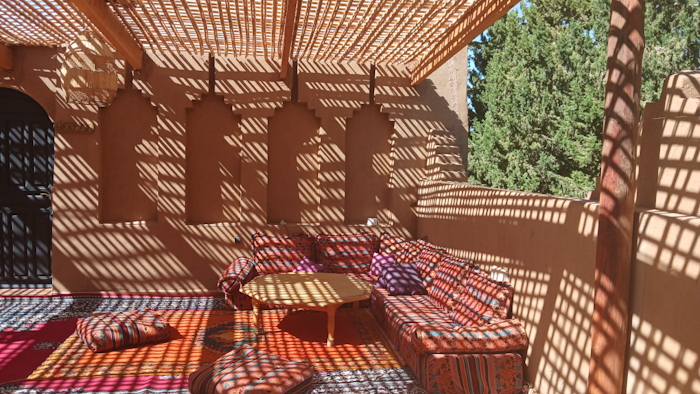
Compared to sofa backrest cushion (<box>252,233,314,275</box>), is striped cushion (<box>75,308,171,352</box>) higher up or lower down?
lower down

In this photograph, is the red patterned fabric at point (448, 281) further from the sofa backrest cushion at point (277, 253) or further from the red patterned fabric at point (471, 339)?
the sofa backrest cushion at point (277, 253)

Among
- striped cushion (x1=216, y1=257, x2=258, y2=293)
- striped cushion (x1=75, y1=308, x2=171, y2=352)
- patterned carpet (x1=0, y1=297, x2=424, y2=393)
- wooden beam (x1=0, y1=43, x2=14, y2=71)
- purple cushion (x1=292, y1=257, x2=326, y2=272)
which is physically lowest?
patterned carpet (x1=0, y1=297, x2=424, y2=393)

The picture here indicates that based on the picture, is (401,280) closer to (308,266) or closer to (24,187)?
(308,266)

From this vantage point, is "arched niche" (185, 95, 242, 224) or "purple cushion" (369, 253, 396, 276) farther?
"arched niche" (185, 95, 242, 224)

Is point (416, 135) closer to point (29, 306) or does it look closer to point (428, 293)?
point (428, 293)

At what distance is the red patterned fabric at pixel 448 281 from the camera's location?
596 centimetres

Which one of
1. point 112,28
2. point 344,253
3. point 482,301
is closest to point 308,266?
point 344,253

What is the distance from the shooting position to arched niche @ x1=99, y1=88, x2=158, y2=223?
8445 mm

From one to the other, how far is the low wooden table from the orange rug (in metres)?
0.27

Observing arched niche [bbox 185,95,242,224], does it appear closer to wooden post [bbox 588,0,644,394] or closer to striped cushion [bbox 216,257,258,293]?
striped cushion [bbox 216,257,258,293]

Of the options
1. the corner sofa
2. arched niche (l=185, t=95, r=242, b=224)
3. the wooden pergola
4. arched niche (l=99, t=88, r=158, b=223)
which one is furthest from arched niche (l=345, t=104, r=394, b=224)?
arched niche (l=99, t=88, r=158, b=223)

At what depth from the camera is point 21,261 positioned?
8.45 metres

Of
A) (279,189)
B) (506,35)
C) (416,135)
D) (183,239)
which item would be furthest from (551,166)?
(183,239)

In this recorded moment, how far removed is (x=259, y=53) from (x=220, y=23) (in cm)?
164
